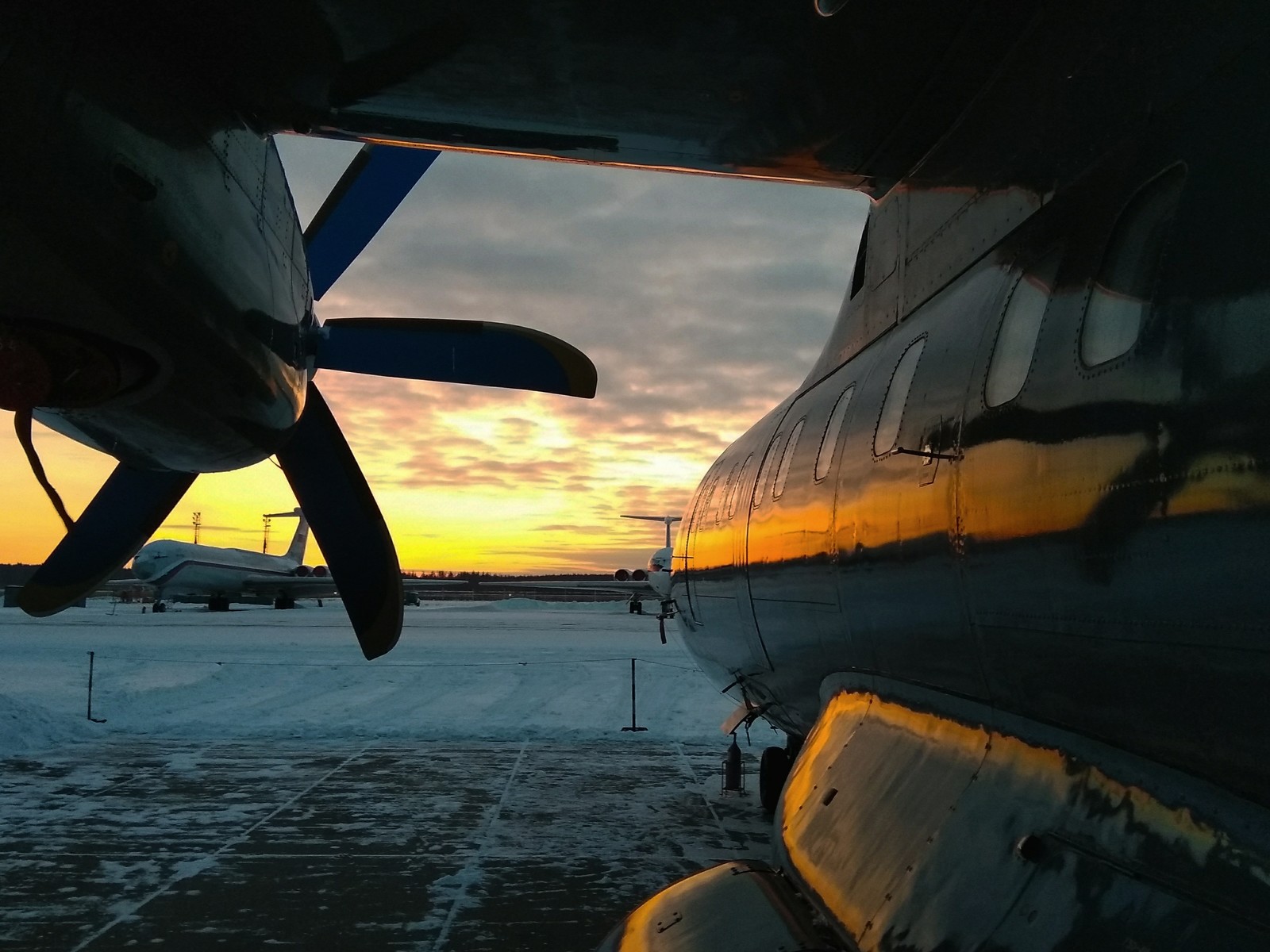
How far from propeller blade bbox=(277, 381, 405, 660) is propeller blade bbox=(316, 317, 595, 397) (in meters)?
0.40

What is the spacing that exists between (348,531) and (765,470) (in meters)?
2.70

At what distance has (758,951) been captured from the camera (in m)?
3.12

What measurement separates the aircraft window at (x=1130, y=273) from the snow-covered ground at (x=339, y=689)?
1251cm

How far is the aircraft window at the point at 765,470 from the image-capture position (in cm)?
611

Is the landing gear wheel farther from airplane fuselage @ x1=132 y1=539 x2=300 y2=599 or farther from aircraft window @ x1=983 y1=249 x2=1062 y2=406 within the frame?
airplane fuselage @ x1=132 y1=539 x2=300 y2=599

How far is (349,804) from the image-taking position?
9.79 meters

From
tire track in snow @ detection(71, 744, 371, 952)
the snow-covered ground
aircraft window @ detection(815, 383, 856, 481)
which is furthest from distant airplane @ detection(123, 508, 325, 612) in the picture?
aircraft window @ detection(815, 383, 856, 481)

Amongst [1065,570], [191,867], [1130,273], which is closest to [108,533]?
[191,867]

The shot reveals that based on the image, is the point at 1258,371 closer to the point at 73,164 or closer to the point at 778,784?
the point at 73,164

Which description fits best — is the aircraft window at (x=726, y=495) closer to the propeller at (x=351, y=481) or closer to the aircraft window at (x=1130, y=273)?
the propeller at (x=351, y=481)

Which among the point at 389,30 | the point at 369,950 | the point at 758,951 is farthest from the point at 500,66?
the point at 369,950

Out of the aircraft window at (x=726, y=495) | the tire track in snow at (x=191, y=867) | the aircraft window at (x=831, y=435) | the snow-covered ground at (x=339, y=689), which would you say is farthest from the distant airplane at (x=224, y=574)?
the aircraft window at (x=831, y=435)

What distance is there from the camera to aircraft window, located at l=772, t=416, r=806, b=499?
217 inches

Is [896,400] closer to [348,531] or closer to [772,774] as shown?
[348,531]
